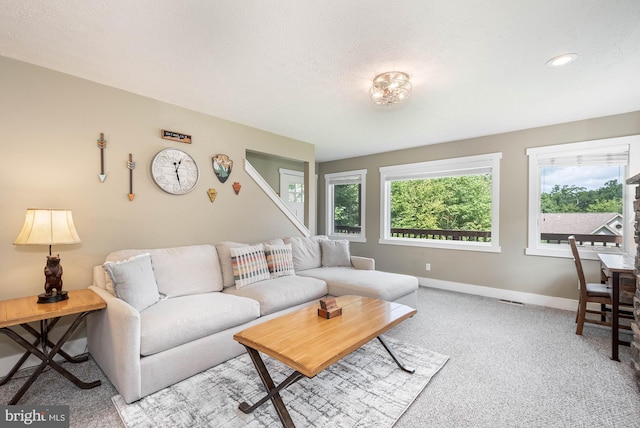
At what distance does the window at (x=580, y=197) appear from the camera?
340 centimetres

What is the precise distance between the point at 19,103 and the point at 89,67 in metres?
0.59

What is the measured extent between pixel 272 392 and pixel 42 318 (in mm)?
1493

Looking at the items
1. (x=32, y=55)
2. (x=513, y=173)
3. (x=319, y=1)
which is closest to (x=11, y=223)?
(x=32, y=55)

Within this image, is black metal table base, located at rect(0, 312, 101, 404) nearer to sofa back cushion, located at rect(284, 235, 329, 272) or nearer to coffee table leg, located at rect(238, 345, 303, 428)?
coffee table leg, located at rect(238, 345, 303, 428)

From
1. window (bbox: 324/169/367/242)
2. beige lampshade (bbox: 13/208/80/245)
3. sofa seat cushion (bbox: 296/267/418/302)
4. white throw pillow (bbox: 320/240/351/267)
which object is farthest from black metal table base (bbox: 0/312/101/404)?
window (bbox: 324/169/367/242)

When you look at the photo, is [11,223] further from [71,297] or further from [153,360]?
[153,360]

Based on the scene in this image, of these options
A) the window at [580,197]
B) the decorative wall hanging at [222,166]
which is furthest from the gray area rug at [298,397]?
the window at [580,197]

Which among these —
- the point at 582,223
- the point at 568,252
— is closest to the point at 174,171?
the point at 568,252

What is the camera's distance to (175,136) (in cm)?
309

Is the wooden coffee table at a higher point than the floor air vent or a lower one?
higher

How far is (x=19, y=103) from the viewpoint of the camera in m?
2.24

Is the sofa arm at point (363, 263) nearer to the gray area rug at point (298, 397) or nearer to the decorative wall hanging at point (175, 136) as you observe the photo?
the gray area rug at point (298, 397)

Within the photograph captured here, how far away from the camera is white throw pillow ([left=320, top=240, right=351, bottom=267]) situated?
4.07 metres

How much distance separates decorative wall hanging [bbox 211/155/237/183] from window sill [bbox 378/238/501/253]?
10.3ft
